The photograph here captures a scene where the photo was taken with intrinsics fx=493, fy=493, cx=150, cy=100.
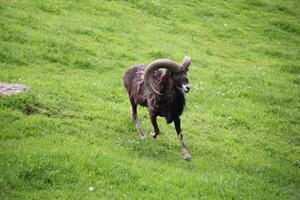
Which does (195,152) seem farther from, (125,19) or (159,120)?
(125,19)

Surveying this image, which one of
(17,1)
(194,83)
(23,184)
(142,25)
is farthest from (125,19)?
(23,184)

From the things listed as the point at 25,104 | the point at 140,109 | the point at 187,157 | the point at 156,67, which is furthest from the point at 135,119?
the point at 25,104

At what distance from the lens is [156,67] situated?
1530cm

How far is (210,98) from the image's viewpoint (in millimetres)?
22250

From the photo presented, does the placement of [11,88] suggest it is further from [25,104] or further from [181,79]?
[181,79]

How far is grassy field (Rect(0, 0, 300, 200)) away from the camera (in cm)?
1330

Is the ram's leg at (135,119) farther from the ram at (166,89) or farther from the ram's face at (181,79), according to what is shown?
the ram's face at (181,79)

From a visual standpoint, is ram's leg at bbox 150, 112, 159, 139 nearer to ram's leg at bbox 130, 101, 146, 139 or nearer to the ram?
the ram

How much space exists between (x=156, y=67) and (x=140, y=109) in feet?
15.7

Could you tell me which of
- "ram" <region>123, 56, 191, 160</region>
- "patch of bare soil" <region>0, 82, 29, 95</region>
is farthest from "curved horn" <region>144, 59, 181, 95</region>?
"patch of bare soil" <region>0, 82, 29, 95</region>

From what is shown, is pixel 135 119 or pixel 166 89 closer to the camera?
pixel 166 89

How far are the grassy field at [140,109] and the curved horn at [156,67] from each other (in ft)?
6.33

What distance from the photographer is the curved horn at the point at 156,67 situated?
49.6 ft

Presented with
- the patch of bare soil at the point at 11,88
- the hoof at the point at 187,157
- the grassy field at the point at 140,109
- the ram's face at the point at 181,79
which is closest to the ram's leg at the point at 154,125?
the grassy field at the point at 140,109
